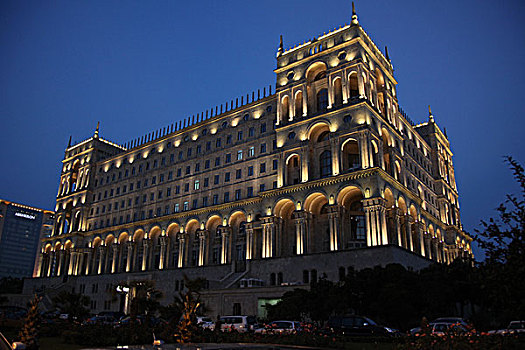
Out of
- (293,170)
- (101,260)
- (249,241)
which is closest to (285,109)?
(293,170)

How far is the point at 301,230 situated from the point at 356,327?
66.0 feet

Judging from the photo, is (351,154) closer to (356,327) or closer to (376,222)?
(376,222)

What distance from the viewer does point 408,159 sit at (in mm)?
56344

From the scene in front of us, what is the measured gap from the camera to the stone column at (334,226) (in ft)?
134

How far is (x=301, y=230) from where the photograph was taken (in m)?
43.2

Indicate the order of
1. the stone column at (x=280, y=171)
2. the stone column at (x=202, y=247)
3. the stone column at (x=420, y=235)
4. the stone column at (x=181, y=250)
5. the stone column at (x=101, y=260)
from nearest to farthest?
the stone column at (x=280, y=171) < the stone column at (x=420, y=235) < the stone column at (x=202, y=247) < the stone column at (x=181, y=250) < the stone column at (x=101, y=260)

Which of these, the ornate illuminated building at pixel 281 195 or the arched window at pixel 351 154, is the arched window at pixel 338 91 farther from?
the arched window at pixel 351 154

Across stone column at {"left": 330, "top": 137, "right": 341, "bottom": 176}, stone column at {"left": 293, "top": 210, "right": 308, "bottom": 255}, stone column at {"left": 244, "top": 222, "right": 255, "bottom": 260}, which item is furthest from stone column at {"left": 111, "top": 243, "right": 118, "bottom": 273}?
stone column at {"left": 330, "top": 137, "right": 341, "bottom": 176}

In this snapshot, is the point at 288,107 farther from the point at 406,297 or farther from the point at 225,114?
the point at 406,297

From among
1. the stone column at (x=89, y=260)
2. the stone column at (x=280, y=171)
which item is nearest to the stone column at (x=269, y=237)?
the stone column at (x=280, y=171)

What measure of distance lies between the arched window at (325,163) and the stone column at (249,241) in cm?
1095

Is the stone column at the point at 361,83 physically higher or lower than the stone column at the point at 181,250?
higher

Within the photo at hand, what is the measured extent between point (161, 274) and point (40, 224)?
11811 centimetres

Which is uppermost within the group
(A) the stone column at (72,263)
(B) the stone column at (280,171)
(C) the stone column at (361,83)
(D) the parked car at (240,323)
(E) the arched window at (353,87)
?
(E) the arched window at (353,87)
